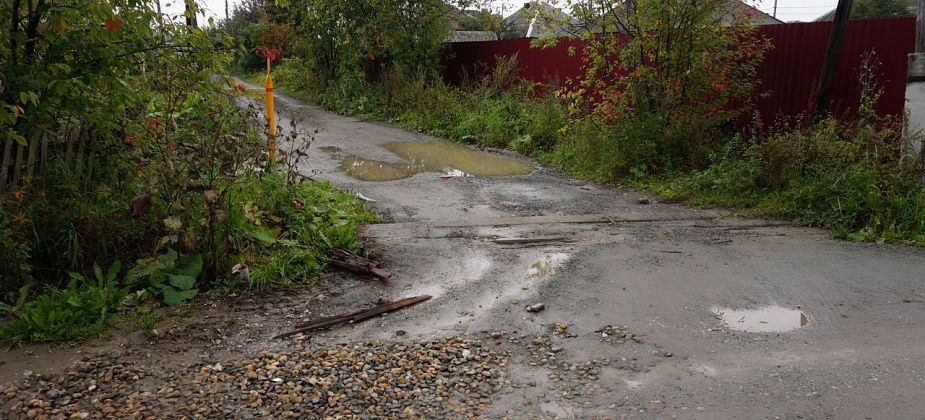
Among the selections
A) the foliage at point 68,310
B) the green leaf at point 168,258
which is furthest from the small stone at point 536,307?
the foliage at point 68,310

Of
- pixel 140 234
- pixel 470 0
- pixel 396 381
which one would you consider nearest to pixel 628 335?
pixel 396 381

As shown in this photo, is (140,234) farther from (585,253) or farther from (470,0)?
(470,0)

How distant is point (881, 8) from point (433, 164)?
29649 mm

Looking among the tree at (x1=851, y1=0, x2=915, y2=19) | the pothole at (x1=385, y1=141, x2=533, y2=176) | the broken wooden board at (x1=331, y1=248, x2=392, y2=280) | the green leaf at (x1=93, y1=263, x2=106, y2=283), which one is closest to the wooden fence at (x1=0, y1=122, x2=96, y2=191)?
the green leaf at (x1=93, y1=263, x2=106, y2=283)

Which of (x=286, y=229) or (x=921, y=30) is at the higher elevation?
(x=921, y=30)

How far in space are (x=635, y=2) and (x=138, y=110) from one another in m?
7.50

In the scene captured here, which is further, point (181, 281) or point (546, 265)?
point (546, 265)

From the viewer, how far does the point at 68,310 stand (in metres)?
4.84

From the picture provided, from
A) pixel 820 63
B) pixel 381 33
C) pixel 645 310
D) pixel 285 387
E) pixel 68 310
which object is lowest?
pixel 285 387

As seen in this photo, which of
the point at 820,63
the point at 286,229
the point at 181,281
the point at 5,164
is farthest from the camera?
the point at 820,63

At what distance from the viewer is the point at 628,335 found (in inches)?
195

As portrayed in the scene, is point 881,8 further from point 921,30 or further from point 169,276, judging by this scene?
point 169,276

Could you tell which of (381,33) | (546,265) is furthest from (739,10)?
(381,33)

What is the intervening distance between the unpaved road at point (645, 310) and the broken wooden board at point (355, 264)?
0.13m
